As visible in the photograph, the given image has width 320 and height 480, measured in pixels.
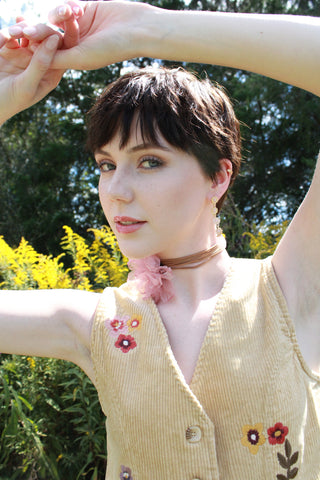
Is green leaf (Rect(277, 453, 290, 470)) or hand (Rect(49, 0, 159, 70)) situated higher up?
hand (Rect(49, 0, 159, 70))

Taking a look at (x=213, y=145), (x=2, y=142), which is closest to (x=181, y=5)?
(x=2, y=142)

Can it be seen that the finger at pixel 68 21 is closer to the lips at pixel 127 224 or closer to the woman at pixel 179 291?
the woman at pixel 179 291

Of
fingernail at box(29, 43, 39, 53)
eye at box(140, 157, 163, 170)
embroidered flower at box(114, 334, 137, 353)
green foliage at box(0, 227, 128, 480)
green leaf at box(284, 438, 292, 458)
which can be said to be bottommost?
green foliage at box(0, 227, 128, 480)

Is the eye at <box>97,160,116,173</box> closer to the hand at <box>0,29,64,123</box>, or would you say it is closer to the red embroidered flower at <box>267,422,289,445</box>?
the hand at <box>0,29,64,123</box>

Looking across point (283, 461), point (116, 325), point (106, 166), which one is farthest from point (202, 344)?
point (106, 166)

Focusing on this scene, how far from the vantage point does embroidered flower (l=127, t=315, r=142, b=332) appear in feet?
4.20

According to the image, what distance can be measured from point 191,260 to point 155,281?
0.13 m

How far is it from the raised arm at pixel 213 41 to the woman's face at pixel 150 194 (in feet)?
0.76

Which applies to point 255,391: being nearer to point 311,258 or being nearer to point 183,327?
point 183,327

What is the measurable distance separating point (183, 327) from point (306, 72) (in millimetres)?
738

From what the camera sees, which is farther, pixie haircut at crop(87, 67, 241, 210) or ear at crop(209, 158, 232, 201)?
ear at crop(209, 158, 232, 201)

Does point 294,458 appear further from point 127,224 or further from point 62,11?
point 62,11

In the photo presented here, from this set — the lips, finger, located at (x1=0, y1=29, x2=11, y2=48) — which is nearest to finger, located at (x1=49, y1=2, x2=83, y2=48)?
finger, located at (x1=0, y1=29, x2=11, y2=48)

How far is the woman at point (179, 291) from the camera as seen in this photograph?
3.73ft
